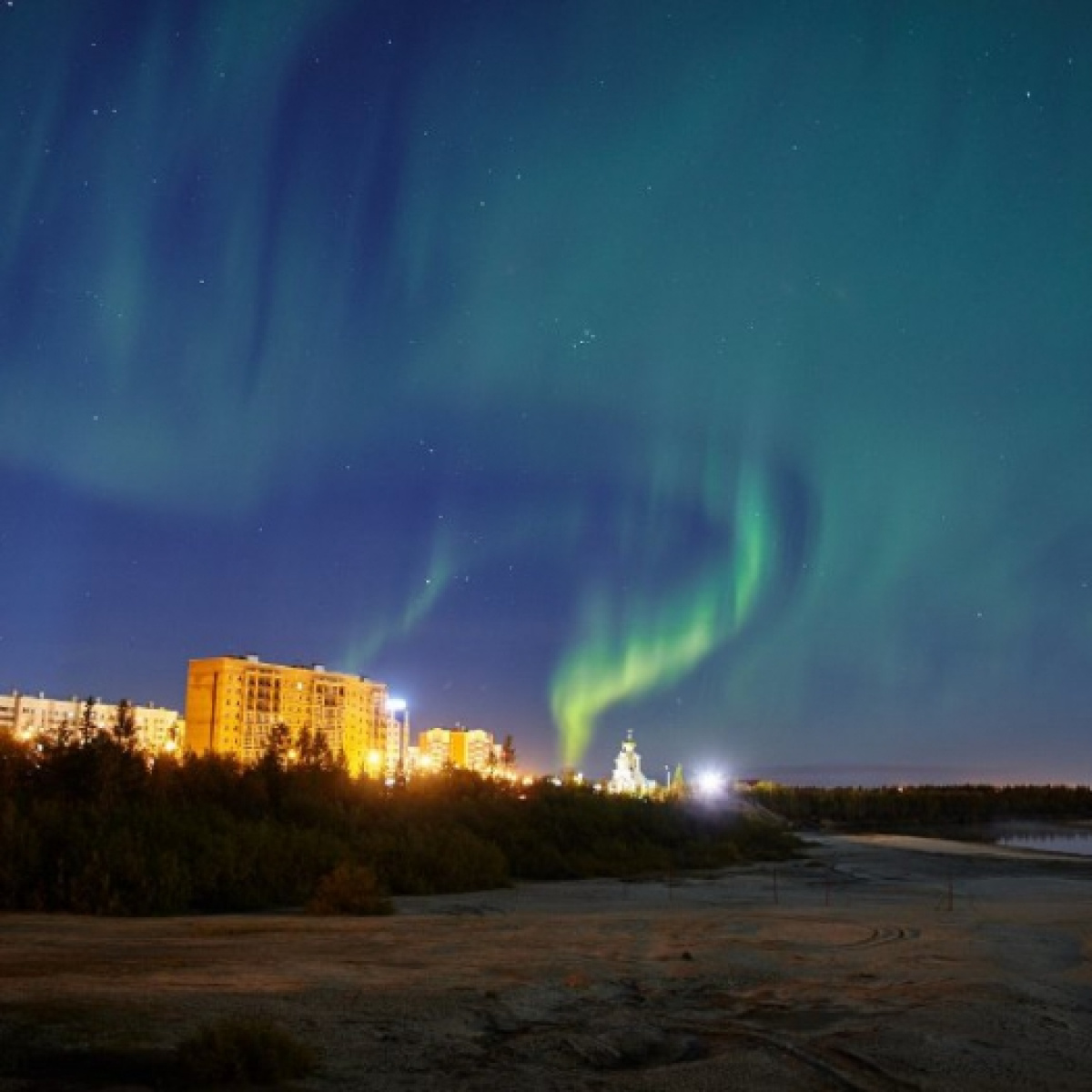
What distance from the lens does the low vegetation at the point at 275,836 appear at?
18.1 m

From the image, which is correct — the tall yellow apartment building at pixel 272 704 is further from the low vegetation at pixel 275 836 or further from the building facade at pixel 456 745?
the low vegetation at pixel 275 836

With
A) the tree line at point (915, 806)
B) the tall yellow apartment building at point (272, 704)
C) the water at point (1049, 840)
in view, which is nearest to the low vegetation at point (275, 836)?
the water at point (1049, 840)

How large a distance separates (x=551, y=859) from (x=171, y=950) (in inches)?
779

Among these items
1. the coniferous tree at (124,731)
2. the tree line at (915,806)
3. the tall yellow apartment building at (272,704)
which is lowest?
the tree line at (915,806)

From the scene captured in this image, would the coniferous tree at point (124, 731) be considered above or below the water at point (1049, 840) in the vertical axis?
above

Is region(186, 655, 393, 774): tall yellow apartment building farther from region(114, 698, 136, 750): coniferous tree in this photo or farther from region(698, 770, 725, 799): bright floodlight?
region(114, 698, 136, 750): coniferous tree

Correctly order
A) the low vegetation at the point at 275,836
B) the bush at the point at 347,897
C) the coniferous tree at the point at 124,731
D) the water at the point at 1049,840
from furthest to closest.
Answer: the water at the point at 1049,840, the coniferous tree at the point at 124,731, the bush at the point at 347,897, the low vegetation at the point at 275,836

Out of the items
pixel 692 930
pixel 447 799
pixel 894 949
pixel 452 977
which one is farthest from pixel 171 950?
pixel 447 799

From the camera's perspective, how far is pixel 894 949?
47.3ft

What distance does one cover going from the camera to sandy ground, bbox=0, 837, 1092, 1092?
784 cm

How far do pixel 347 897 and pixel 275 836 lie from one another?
4661 mm

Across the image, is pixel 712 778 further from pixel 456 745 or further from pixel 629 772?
pixel 456 745

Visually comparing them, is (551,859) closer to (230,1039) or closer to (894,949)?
(894,949)

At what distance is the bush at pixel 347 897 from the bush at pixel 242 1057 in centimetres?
1135
